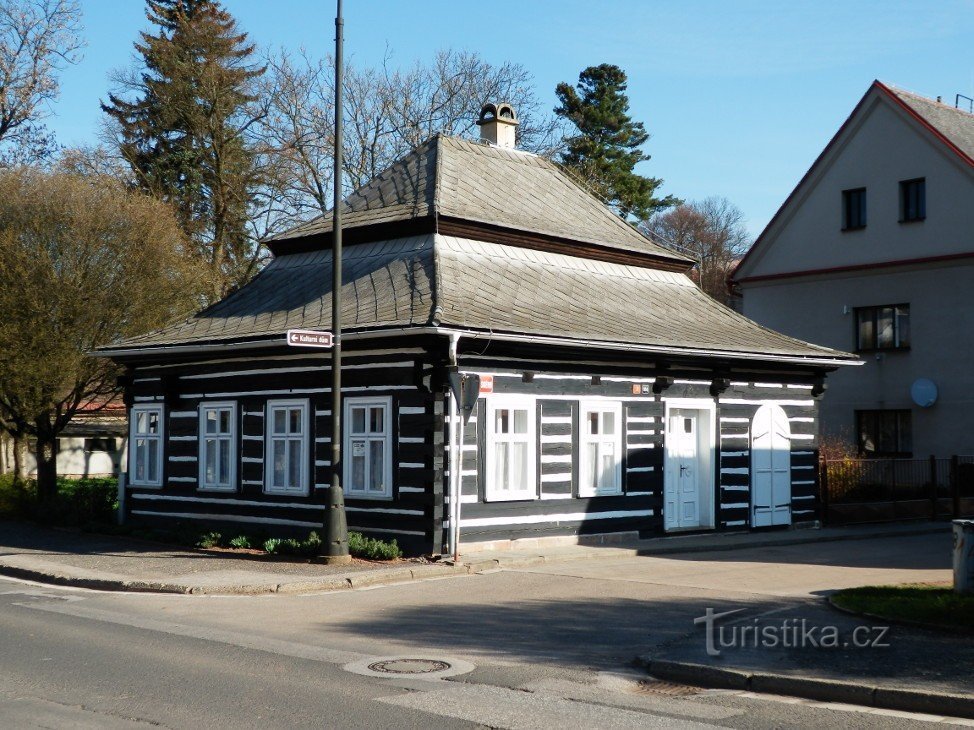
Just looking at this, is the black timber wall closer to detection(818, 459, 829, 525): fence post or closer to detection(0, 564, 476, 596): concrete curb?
detection(0, 564, 476, 596): concrete curb

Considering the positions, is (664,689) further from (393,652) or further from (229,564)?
(229,564)

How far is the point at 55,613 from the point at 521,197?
44.9 ft

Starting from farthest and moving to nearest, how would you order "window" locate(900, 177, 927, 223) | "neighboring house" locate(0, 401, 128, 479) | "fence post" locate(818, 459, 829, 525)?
"neighboring house" locate(0, 401, 128, 479)
"window" locate(900, 177, 927, 223)
"fence post" locate(818, 459, 829, 525)

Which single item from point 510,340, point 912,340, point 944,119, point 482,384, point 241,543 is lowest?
point 241,543

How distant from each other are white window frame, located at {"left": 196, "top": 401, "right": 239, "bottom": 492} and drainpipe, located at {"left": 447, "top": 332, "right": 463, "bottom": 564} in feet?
17.5

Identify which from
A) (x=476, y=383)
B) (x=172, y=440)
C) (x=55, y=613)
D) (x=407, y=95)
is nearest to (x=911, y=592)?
(x=476, y=383)

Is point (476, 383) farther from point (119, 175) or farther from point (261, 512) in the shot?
point (119, 175)

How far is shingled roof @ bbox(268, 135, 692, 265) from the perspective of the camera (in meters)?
→ 22.4

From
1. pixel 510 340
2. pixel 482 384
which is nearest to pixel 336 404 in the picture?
pixel 482 384

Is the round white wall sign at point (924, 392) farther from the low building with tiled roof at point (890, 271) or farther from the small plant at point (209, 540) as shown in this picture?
the small plant at point (209, 540)

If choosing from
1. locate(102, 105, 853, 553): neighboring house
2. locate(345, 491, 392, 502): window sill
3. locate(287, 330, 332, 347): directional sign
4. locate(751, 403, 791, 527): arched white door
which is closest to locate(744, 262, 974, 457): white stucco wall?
locate(102, 105, 853, 553): neighboring house

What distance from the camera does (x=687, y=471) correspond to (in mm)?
22688

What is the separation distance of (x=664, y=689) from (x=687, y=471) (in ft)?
43.0

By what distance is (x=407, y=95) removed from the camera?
146ft
